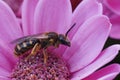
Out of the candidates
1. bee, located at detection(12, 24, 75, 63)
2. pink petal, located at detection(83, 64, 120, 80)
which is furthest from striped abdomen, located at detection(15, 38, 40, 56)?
pink petal, located at detection(83, 64, 120, 80)

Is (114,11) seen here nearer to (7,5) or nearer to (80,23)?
(80,23)

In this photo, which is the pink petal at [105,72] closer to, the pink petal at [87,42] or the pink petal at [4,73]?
the pink petal at [87,42]

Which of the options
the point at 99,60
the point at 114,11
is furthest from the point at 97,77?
the point at 114,11

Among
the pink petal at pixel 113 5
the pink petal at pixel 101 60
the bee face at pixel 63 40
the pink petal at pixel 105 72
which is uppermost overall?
the pink petal at pixel 113 5

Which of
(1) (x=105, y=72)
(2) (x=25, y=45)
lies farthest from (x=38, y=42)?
(1) (x=105, y=72)

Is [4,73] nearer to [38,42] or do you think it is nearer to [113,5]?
[38,42]

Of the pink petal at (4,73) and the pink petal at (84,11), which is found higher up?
the pink petal at (84,11)

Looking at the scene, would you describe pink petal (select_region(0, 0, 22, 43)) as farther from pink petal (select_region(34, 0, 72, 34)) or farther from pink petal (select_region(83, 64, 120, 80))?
pink petal (select_region(83, 64, 120, 80))

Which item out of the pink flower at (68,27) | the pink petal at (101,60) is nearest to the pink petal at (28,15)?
the pink flower at (68,27)
